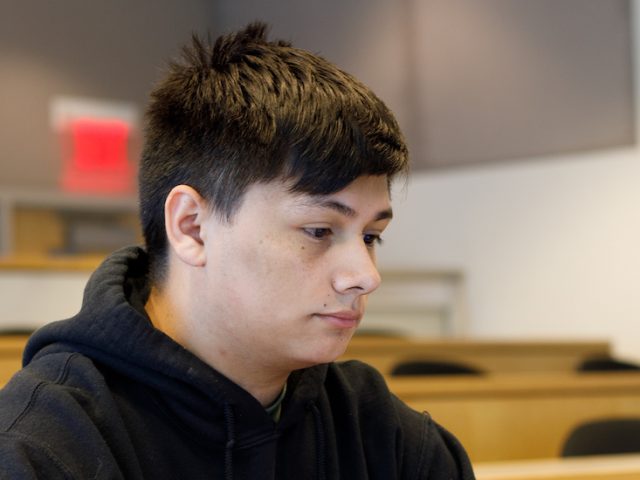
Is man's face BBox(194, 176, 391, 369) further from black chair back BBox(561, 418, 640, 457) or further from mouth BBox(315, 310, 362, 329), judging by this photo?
black chair back BBox(561, 418, 640, 457)

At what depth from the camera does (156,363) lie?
0.96 meters

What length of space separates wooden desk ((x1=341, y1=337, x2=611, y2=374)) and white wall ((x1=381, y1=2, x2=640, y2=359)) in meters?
0.30

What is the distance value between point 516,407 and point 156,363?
1.78 meters

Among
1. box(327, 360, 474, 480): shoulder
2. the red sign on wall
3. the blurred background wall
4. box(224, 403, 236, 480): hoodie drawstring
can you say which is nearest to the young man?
box(224, 403, 236, 480): hoodie drawstring

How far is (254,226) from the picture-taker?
0.97 metres

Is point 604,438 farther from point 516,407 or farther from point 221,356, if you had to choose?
point 221,356

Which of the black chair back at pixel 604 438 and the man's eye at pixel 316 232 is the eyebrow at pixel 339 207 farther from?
the black chair back at pixel 604 438

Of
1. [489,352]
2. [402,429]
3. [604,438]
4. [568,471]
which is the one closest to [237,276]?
[402,429]

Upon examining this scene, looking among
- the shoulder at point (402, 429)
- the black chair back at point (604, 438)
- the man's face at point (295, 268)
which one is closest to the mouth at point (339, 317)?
the man's face at point (295, 268)

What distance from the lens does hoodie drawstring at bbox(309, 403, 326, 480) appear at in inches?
42.4

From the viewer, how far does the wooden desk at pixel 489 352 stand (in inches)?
138

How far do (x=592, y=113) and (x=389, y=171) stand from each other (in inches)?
142

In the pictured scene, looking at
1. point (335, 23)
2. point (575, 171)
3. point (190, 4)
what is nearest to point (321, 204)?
point (575, 171)

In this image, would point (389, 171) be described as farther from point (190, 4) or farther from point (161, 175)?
point (190, 4)
